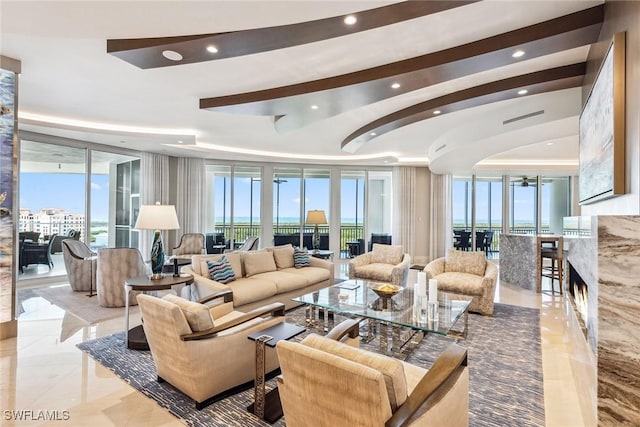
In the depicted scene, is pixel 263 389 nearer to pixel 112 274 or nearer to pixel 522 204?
pixel 112 274

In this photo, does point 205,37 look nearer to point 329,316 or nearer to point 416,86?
point 416,86

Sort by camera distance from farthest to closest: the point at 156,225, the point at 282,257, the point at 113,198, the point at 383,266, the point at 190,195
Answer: the point at 190,195 < the point at 113,198 < the point at 383,266 < the point at 282,257 < the point at 156,225

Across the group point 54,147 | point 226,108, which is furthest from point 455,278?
point 54,147

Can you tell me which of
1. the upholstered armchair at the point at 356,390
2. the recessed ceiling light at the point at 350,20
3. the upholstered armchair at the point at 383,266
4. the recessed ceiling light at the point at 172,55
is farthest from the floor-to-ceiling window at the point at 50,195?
the upholstered armchair at the point at 356,390

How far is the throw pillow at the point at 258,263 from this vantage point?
15.2 feet

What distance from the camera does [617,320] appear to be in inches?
61.8

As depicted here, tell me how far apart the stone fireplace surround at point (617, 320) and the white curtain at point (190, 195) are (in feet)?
25.4

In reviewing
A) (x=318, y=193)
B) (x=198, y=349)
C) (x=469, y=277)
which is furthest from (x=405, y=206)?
(x=198, y=349)

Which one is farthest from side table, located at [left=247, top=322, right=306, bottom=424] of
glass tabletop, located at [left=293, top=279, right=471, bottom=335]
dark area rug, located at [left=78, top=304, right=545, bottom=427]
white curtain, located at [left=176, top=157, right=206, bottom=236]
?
white curtain, located at [left=176, top=157, right=206, bottom=236]

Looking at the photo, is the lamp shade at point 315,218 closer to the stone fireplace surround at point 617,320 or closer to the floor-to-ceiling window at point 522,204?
the stone fireplace surround at point 617,320

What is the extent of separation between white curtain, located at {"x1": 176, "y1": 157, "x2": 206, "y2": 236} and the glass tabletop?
5077mm

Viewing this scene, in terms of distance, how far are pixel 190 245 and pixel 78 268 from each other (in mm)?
1995

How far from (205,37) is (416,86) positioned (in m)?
1.96

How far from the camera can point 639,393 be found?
1.50m
